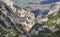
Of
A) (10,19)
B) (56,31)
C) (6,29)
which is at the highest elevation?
(10,19)

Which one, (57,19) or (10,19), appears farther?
(10,19)

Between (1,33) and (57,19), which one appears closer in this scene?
(1,33)

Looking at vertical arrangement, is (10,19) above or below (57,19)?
above

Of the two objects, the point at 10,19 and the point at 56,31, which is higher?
the point at 10,19

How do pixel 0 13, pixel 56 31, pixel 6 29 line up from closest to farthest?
1. pixel 56 31
2. pixel 6 29
3. pixel 0 13

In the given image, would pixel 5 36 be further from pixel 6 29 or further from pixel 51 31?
pixel 51 31

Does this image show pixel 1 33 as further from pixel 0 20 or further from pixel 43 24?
pixel 43 24

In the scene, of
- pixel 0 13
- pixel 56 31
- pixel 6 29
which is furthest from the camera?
pixel 0 13

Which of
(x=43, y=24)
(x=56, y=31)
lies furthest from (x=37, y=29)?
(x=56, y=31)

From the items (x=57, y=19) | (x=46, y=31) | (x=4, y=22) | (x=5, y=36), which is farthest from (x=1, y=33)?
(x=57, y=19)
